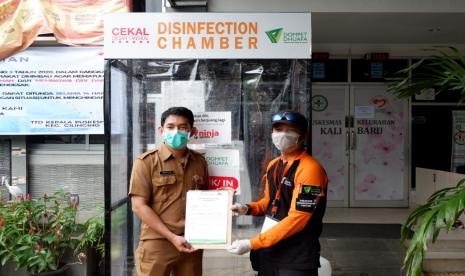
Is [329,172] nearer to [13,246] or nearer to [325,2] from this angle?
[325,2]

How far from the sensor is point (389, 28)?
6.29 metres

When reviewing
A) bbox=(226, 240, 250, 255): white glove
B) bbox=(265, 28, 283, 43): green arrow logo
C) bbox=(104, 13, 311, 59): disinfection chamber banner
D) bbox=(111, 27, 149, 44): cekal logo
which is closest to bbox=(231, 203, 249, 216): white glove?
bbox=(226, 240, 250, 255): white glove

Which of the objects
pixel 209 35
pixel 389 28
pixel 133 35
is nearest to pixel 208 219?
pixel 209 35

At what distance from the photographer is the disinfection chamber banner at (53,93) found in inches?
239

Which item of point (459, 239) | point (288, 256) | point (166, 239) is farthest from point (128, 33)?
point (459, 239)

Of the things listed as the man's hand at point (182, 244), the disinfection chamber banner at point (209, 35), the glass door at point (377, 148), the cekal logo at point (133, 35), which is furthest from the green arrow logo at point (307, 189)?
the glass door at point (377, 148)

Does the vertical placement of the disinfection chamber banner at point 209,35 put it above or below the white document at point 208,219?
above

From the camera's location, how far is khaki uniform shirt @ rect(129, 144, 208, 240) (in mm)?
2754

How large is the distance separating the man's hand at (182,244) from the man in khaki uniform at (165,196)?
0.4 inches

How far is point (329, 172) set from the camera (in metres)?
7.51

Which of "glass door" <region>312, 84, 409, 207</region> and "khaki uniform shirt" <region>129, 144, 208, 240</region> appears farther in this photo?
"glass door" <region>312, 84, 409, 207</region>

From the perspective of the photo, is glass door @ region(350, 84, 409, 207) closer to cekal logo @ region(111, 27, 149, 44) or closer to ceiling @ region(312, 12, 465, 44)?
ceiling @ region(312, 12, 465, 44)

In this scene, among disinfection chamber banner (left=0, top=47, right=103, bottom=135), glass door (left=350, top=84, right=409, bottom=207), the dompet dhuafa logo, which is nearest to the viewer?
the dompet dhuafa logo

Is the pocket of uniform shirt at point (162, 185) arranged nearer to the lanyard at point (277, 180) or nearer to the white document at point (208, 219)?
the white document at point (208, 219)
